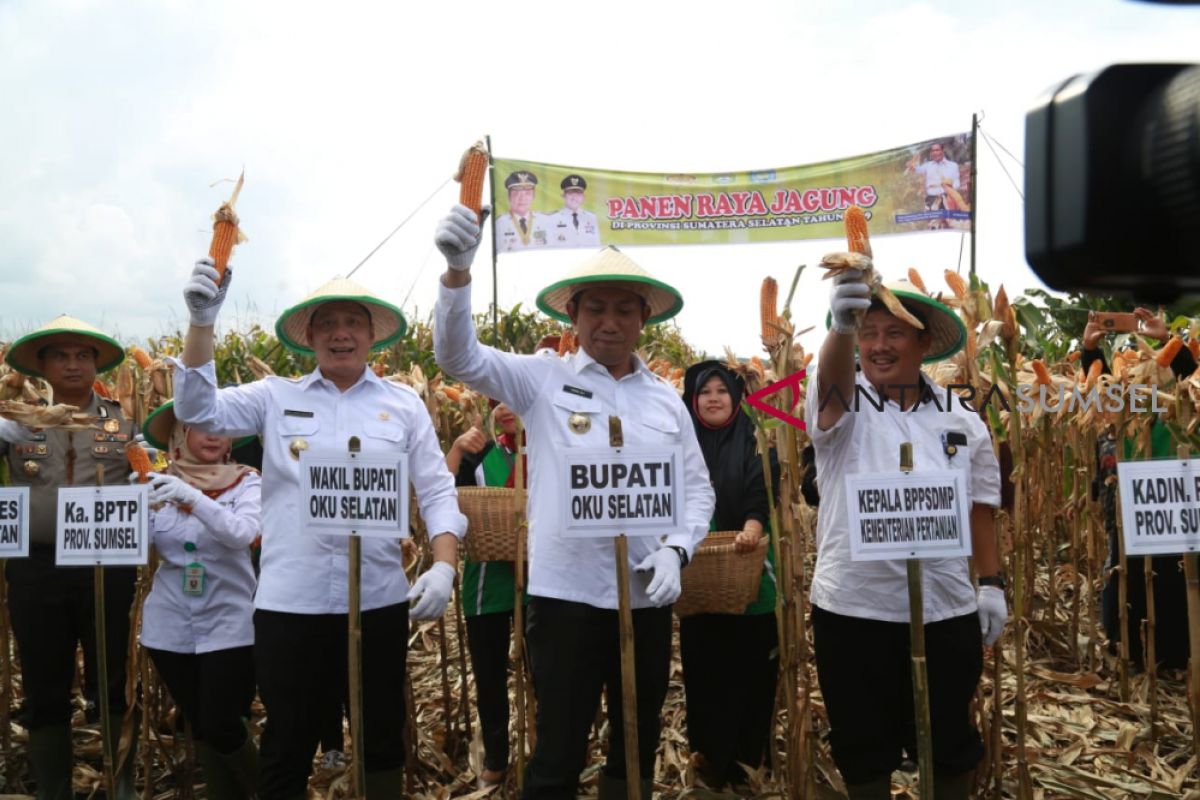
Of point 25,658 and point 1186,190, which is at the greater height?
point 1186,190

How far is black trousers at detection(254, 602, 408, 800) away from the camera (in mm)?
2623

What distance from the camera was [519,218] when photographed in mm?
11812

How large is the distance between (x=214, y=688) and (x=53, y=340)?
1580mm

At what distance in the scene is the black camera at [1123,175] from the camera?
0.87m

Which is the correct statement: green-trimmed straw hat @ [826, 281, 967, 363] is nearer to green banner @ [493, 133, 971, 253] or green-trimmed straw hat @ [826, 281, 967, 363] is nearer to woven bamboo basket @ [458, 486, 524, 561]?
woven bamboo basket @ [458, 486, 524, 561]

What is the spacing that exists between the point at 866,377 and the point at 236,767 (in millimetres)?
2314

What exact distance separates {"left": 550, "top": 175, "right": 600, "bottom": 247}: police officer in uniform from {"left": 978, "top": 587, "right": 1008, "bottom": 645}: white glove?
9.64 meters

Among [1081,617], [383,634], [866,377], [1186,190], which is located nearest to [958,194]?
[1081,617]

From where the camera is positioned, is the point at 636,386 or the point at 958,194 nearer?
the point at 636,386

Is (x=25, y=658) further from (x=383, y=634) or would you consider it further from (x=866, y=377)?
(x=866, y=377)

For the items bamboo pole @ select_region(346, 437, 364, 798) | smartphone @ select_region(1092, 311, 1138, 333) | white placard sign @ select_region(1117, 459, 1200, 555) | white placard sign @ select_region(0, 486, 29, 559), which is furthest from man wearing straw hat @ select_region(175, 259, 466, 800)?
smartphone @ select_region(1092, 311, 1138, 333)

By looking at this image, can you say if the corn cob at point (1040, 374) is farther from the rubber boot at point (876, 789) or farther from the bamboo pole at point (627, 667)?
the bamboo pole at point (627, 667)

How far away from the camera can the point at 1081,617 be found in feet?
18.6

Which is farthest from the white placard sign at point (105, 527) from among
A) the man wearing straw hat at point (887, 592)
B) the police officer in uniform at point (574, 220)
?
the police officer in uniform at point (574, 220)
